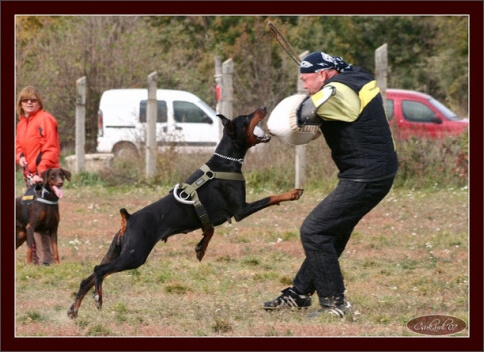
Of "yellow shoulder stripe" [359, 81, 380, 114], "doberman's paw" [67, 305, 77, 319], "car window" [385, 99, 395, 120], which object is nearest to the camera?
"yellow shoulder stripe" [359, 81, 380, 114]

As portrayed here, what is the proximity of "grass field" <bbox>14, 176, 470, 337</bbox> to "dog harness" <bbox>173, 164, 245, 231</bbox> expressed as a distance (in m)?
0.69

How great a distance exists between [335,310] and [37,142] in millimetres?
4188

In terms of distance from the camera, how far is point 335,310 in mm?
6895

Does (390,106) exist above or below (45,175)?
above

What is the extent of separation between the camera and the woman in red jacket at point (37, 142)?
9.75 m

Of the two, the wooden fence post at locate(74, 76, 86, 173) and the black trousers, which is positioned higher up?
the wooden fence post at locate(74, 76, 86, 173)

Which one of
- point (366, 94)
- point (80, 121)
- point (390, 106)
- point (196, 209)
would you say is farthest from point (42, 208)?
point (390, 106)

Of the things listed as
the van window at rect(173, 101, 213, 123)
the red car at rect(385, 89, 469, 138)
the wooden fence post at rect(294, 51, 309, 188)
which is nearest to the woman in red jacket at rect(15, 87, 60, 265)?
the wooden fence post at rect(294, 51, 309, 188)

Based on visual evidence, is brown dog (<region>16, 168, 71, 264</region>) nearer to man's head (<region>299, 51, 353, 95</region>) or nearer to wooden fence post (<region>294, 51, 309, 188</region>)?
man's head (<region>299, 51, 353, 95</region>)

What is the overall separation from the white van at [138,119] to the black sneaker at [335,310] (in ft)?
36.7

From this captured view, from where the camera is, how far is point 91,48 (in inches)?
840

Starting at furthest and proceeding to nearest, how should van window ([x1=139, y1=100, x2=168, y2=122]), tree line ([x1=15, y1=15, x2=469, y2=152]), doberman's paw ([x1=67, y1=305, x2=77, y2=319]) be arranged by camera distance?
1. tree line ([x1=15, y1=15, x2=469, y2=152])
2. van window ([x1=139, y1=100, x2=168, y2=122])
3. doberman's paw ([x1=67, y1=305, x2=77, y2=319])

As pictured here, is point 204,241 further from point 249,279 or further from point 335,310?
point 249,279

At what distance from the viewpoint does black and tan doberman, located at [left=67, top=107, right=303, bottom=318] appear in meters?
7.03
